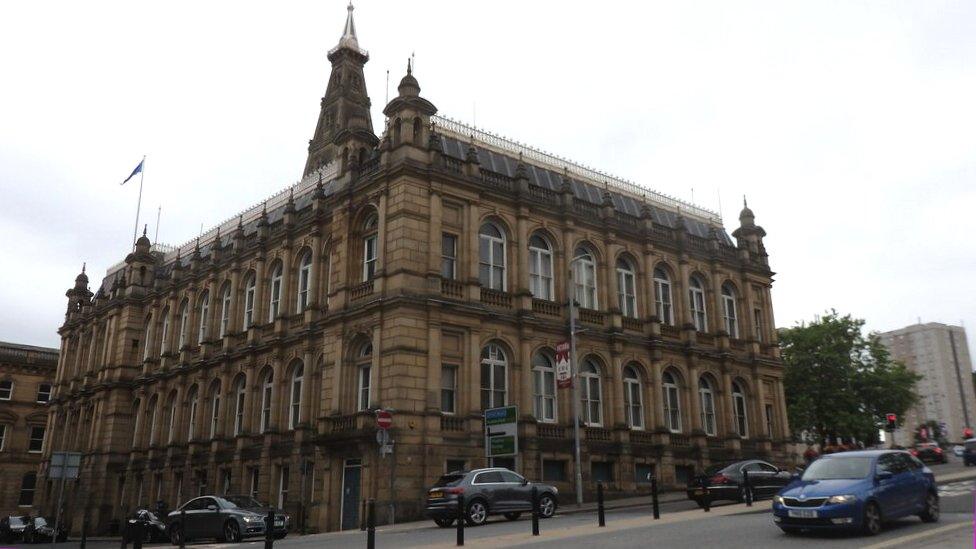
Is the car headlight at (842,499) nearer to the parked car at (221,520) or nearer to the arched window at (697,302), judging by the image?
the parked car at (221,520)

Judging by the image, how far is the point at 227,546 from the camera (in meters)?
22.2

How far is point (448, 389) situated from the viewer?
30.0 meters

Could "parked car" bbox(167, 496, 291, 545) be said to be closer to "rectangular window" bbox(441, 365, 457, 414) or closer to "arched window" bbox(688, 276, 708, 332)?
"rectangular window" bbox(441, 365, 457, 414)

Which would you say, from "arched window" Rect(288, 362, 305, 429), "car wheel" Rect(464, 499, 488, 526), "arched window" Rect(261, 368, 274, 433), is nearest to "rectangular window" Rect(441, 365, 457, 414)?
"car wheel" Rect(464, 499, 488, 526)

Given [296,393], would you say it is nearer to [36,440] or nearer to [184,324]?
[184,324]

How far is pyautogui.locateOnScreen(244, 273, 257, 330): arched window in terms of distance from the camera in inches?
1590

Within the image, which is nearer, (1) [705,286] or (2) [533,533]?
(2) [533,533]

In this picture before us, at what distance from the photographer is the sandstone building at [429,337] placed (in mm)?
29719

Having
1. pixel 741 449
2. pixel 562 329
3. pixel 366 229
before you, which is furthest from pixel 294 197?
pixel 741 449

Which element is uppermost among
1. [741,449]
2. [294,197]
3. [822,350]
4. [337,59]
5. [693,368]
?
→ [337,59]

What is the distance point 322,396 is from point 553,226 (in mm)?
12436

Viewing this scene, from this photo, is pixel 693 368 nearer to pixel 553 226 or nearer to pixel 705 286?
pixel 705 286

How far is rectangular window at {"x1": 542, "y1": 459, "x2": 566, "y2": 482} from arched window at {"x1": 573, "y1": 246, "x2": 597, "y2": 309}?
7.36 m

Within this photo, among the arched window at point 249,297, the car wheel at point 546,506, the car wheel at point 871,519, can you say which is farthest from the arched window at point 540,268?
the car wheel at point 871,519
